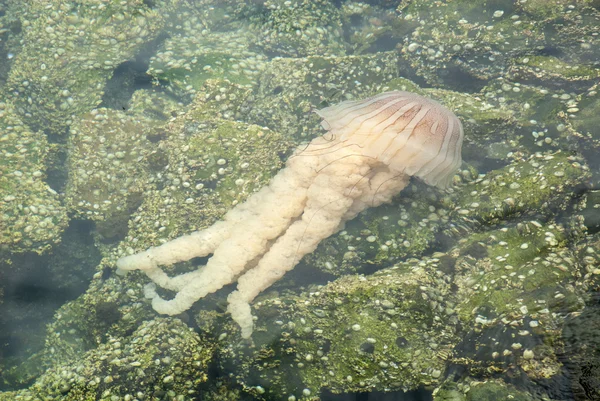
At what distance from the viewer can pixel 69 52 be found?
7.42 m

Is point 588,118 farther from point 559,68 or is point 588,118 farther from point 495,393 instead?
point 495,393

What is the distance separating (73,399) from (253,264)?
2.42 meters

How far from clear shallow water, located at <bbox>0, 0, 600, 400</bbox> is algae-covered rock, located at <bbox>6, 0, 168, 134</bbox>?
4 cm

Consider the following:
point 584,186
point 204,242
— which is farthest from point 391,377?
point 584,186

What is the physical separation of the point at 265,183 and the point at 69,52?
15.0 feet

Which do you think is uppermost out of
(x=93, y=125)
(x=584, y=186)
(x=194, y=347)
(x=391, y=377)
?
(x=93, y=125)

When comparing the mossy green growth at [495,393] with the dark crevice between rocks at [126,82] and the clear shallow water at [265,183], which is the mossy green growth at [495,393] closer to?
the clear shallow water at [265,183]

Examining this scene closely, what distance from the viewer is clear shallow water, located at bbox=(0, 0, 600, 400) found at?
4.41 metres

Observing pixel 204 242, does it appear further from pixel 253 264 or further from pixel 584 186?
pixel 584 186

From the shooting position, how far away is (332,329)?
475 cm

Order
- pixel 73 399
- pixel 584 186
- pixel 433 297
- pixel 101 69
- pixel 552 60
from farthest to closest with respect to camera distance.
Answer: pixel 101 69 < pixel 552 60 < pixel 584 186 < pixel 433 297 < pixel 73 399

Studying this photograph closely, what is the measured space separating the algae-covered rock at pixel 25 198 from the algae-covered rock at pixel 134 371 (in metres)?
2.02

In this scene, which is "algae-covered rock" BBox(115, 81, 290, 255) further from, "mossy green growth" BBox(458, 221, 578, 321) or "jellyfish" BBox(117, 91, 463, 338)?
"mossy green growth" BBox(458, 221, 578, 321)

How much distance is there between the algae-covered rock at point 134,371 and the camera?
4.37 m
